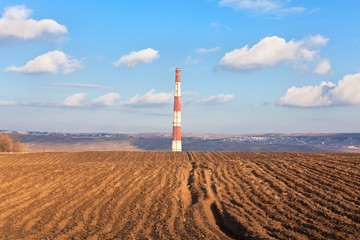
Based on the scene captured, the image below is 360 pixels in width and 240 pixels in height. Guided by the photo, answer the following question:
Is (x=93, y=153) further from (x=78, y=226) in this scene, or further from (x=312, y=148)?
(x=312, y=148)

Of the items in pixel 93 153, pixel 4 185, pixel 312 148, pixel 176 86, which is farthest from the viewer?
pixel 312 148

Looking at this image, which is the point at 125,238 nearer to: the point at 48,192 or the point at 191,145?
the point at 48,192

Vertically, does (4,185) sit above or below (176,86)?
below

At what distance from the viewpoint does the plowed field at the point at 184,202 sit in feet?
36.9

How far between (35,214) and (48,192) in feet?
12.2

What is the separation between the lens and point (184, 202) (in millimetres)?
15500

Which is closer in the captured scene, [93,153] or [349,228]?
[349,228]

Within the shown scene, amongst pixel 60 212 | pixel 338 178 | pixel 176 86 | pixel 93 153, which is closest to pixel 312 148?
pixel 176 86

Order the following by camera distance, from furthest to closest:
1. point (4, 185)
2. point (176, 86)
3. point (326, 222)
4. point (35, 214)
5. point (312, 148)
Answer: point (312, 148)
point (176, 86)
point (4, 185)
point (35, 214)
point (326, 222)

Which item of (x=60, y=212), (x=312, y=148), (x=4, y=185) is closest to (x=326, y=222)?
(x=60, y=212)

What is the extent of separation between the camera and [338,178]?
60.9 ft

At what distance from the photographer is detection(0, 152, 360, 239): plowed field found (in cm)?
1125

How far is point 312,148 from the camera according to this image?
9069 cm

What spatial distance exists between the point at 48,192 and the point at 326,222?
11.4 metres
